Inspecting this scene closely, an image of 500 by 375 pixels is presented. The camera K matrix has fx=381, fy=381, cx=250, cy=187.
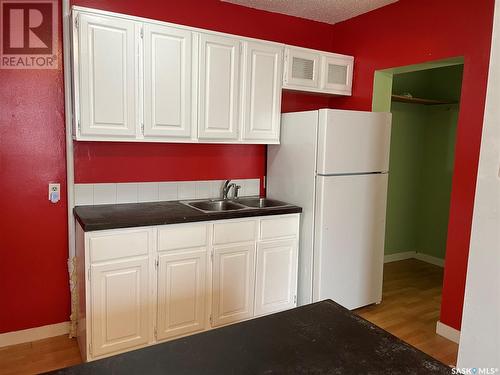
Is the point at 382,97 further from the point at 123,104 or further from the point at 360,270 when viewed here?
the point at 123,104

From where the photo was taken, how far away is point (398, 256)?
4.75m

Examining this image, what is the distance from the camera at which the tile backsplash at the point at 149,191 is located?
2789mm

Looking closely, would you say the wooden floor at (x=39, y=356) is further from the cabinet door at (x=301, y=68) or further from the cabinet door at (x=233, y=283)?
the cabinet door at (x=301, y=68)

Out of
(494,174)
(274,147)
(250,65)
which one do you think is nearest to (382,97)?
(274,147)

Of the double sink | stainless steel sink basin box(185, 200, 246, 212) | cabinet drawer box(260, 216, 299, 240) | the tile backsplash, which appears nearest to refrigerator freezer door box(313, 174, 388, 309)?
A: cabinet drawer box(260, 216, 299, 240)

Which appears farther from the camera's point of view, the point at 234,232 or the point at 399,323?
the point at 399,323

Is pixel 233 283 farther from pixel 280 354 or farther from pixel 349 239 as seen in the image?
pixel 280 354

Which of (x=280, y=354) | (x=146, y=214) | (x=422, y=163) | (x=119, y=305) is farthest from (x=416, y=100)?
(x=280, y=354)

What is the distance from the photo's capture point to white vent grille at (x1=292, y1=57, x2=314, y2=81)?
10.5ft

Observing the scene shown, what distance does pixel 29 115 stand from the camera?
2574mm

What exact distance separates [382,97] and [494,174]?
1.80 metres
